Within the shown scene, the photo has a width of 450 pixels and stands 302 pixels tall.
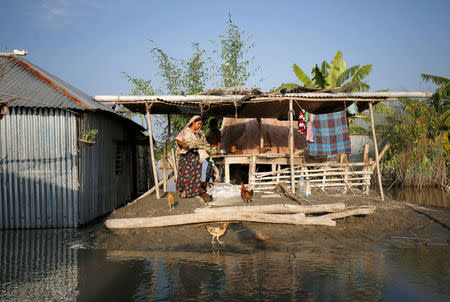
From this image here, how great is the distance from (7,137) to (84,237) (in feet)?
10.6

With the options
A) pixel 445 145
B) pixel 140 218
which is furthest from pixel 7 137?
pixel 445 145

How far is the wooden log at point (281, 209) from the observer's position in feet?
25.0

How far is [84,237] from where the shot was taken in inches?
305

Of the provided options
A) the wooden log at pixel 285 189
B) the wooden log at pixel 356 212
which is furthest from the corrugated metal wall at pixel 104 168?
the wooden log at pixel 356 212

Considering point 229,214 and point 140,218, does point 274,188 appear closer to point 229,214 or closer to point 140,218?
point 229,214

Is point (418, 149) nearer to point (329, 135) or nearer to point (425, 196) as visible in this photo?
point (425, 196)

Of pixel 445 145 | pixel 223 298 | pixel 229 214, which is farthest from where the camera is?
pixel 445 145

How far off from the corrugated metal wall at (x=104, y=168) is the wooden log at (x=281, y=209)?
3298 mm

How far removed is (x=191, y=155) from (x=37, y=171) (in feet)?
12.4

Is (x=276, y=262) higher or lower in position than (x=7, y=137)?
lower

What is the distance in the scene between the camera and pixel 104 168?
1038cm

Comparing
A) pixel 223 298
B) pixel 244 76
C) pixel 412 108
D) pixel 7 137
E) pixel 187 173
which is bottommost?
pixel 223 298

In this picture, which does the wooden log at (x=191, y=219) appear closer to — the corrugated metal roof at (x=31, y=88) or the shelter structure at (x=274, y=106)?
the shelter structure at (x=274, y=106)

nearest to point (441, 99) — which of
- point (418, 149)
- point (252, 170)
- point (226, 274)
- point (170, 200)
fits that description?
point (418, 149)
